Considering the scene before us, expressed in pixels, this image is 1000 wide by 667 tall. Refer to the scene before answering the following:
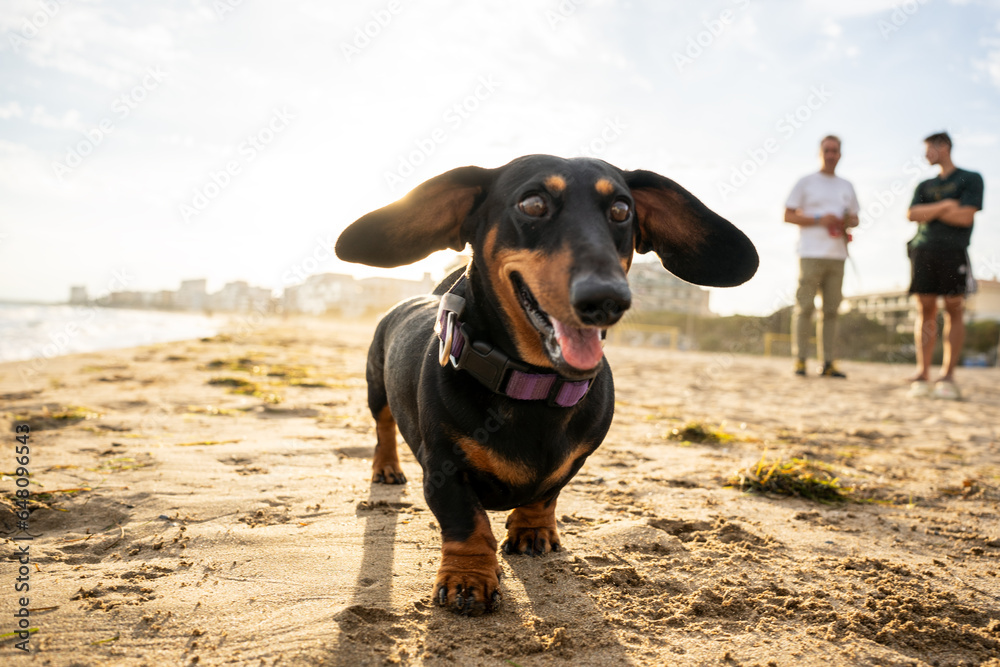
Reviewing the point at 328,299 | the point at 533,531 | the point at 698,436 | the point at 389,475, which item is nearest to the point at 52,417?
the point at 389,475

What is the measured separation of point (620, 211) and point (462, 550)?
125 cm

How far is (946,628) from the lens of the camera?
180cm

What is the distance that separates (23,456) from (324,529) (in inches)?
72.9

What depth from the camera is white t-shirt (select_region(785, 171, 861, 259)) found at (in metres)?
8.15

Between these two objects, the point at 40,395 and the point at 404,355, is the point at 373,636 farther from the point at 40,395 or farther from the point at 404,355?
the point at 40,395

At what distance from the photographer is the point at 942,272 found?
7.34 meters

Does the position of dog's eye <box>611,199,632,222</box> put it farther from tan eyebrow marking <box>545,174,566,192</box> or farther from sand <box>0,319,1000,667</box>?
sand <box>0,319,1000,667</box>

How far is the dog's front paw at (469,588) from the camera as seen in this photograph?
186 cm

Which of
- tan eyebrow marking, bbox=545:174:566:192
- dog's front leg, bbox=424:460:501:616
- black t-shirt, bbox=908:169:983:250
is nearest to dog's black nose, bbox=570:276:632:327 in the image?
tan eyebrow marking, bbox=545:174:566:192

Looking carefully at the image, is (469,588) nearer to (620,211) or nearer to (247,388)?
(620,211)

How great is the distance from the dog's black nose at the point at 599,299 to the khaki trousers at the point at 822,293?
7566 mm

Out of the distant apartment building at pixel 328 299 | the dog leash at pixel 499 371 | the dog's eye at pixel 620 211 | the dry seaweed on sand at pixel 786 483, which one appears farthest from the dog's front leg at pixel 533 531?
the distant apartment building at pixel 328 299

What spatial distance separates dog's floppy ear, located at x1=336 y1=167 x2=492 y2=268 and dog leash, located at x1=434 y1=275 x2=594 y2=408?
392 mm

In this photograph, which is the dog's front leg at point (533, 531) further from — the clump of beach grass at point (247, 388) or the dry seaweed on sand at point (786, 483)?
the clump of beach grass at point (247, 388)
